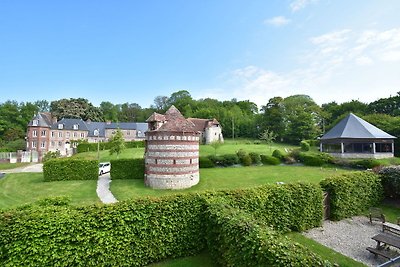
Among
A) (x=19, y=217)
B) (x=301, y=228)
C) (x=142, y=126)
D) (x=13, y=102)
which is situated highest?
(x=13, y=102)

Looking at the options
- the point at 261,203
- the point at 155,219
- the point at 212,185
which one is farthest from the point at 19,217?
the point at 212,185

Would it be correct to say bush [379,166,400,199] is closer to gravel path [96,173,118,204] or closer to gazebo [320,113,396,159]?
gravel path [96,173,118,204]

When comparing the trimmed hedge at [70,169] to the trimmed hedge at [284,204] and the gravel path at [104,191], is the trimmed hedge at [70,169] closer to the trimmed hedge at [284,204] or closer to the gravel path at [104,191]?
the gravel path at [104,191]

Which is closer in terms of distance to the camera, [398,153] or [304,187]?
[304,187]

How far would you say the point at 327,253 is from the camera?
30.5 ft

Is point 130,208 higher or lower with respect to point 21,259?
higher

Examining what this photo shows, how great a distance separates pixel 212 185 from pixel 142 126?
1849 inches

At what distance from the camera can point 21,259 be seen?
22.6ft

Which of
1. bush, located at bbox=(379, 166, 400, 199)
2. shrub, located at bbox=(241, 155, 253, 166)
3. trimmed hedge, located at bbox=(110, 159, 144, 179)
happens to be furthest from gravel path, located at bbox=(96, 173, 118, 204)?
bush, located at bbox=(379, 166, 400, 199)

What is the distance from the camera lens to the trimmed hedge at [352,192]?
42.6 feet

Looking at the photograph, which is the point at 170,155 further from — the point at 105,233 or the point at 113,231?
the point at 105,233

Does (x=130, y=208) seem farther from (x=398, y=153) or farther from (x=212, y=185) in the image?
(x=398, y=153)

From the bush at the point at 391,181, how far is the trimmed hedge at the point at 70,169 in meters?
25.2

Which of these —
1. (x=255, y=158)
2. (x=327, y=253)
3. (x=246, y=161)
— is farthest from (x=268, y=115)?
(x=327, y=253)
